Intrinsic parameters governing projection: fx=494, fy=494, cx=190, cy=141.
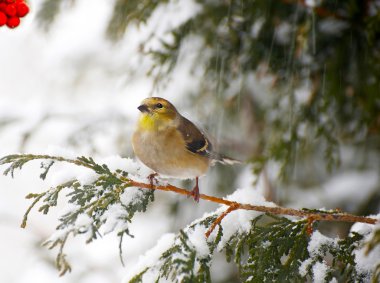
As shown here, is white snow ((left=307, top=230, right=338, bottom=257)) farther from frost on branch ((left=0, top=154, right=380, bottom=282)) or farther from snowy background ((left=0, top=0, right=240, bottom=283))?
snowy background ((left=0, top=0, right=240, bottom=283))

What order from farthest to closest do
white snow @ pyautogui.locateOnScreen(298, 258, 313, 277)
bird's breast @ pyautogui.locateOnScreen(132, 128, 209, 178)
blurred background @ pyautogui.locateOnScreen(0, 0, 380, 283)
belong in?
blurred background @ pyautogui.locateOnScreen(0, 0, 380, 283)
bird's breast @ pyautogui.locateOnScreen(132, 128, 209, 178)
white snow @ pyautogui.locateOnScreen(298, 258, 313, 277)

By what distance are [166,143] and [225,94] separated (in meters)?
1.45

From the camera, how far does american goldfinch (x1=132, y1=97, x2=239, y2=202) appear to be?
2682 mm

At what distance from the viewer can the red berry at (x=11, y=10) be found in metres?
2.08

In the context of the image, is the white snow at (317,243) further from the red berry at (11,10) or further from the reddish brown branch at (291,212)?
the red berry at (11,10)

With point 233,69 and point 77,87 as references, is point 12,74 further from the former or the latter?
point 233,69

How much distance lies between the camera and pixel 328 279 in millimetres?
1982

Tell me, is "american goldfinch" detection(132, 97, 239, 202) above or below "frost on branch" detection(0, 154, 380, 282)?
above

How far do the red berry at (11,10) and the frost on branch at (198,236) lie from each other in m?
0.61

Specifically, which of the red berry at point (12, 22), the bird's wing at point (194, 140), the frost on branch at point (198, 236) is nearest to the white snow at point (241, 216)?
the frost on branch at point (198, 236)

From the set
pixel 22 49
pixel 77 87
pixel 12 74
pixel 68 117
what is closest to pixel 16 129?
pixel 68 117

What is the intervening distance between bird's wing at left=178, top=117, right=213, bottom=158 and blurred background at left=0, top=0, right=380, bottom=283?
39 centimetres

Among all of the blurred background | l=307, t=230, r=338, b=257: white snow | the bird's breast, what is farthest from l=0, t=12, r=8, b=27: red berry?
l=307, t=230, r=338, b=257: white snow

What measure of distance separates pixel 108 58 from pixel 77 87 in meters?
0.54
